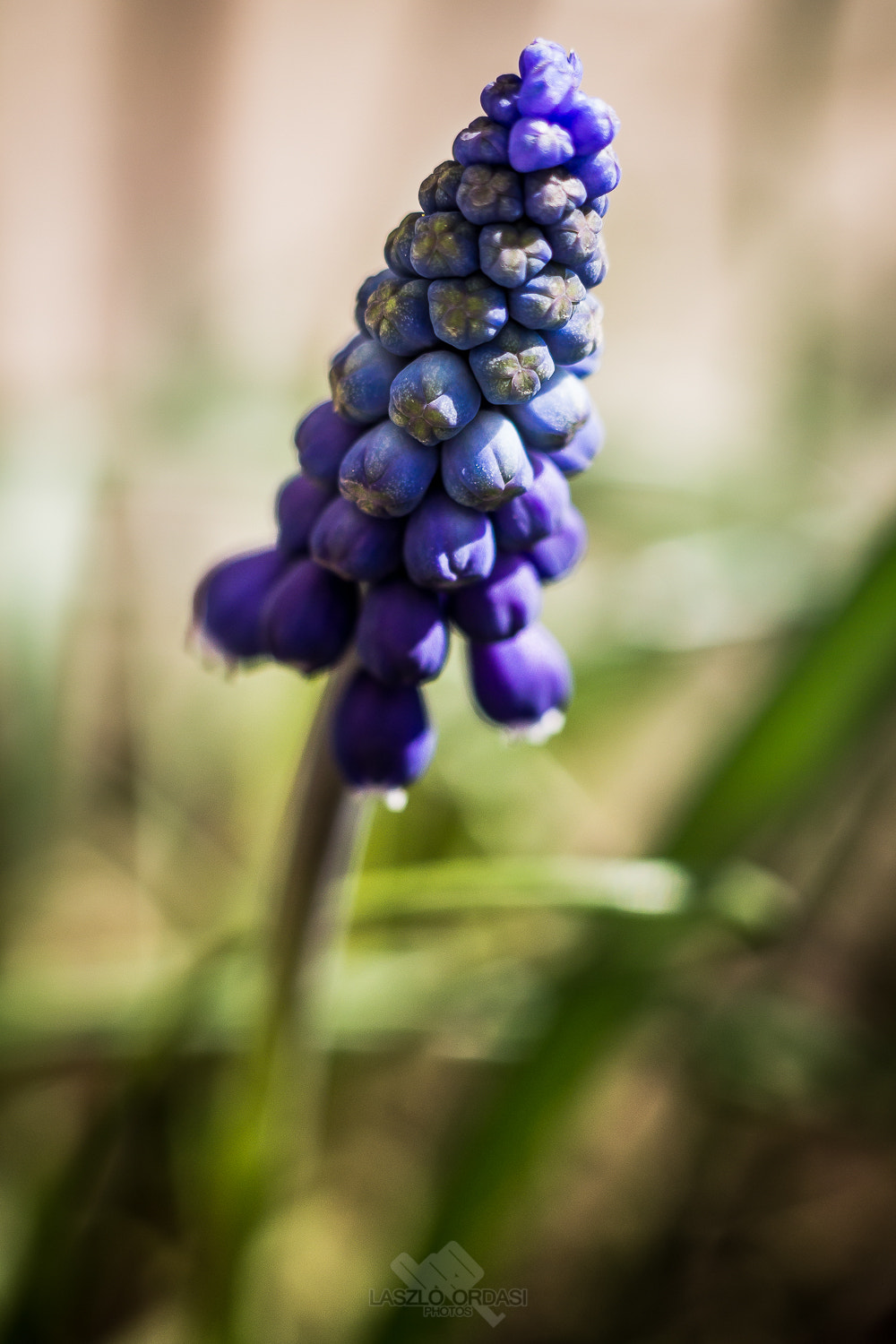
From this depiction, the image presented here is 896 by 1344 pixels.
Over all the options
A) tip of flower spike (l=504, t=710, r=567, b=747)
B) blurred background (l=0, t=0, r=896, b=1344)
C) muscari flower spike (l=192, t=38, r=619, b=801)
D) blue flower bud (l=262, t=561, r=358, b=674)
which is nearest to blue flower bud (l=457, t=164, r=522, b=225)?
muscari flower spike (l=192, t=38, r=619, b=801)

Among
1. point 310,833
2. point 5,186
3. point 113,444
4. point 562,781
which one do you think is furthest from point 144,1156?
point 5,186

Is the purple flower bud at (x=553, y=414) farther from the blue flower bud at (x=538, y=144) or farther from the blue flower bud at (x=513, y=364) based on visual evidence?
the blue flower bud at (x=538, y=144)

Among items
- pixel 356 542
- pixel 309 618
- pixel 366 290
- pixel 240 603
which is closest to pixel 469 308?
pixel 366 290

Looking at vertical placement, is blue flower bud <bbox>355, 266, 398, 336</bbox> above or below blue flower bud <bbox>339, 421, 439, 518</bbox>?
above

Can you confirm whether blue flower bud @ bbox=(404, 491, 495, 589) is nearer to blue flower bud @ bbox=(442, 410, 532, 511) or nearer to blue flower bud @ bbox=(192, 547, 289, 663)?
blue flower bud @ bbox=(442, 410, 532, 511)

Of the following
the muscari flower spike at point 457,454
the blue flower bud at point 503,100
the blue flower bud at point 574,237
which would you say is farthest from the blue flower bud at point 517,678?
the blue flower bud at point 503,100

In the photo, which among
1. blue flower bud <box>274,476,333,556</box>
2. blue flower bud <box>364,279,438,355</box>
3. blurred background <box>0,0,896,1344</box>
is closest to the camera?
blue flower bud <box>364,279,438,355</box>
